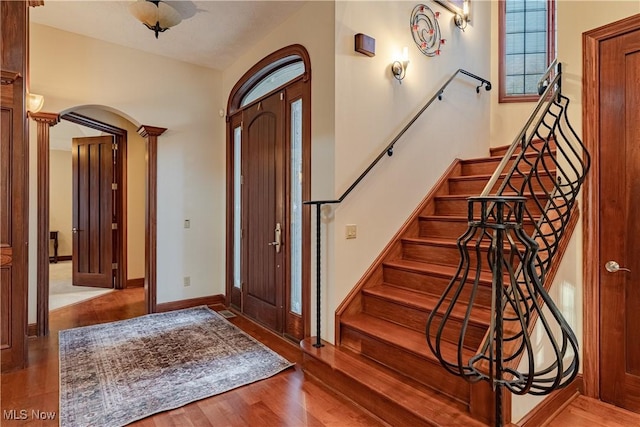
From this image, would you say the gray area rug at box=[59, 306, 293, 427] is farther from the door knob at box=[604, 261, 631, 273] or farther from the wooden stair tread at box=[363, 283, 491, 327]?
the door knob at box=[604, 261, 631, 273]

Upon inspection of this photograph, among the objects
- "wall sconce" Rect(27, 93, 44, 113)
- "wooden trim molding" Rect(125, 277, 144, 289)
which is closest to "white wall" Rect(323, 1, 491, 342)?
"wall sconce" Rect(27, 93, 44, 113)

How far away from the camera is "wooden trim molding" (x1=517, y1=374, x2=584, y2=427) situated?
1.94m

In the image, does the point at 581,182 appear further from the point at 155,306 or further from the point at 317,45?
the point at 155,306

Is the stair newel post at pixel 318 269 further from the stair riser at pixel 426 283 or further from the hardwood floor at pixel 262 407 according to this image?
the stair riser at pixel 426 283

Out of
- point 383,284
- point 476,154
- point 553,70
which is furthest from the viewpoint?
point 476,154

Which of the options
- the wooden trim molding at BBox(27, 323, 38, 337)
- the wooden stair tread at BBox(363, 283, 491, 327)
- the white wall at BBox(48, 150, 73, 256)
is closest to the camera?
the wooden stair tread at BBox(363, 283, 491, 327)

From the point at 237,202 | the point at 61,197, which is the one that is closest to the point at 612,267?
the point at 237,202

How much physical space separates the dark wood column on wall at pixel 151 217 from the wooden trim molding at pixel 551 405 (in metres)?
3.92

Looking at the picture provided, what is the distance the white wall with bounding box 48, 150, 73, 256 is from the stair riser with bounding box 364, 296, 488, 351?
8800 millimetres

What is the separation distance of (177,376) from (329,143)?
2.16 metres

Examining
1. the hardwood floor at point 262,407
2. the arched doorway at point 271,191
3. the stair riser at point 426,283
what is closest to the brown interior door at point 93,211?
the arched doorway at point 271,191

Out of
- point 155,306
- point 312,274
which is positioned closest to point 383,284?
point 312,274

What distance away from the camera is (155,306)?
14.1ft

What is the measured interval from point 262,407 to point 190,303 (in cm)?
260
